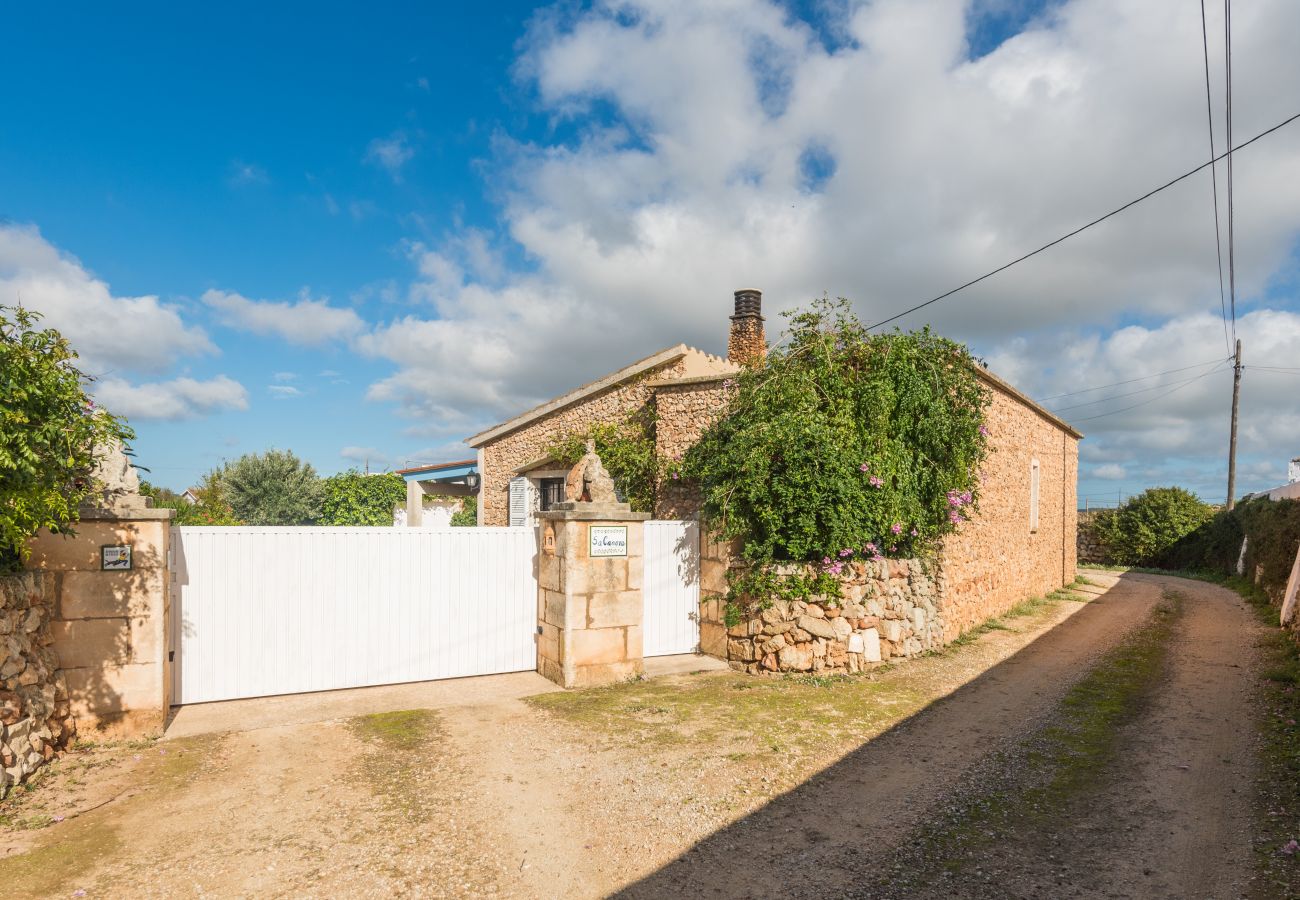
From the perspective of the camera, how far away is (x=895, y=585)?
370 inches

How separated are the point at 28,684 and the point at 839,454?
7941 mm

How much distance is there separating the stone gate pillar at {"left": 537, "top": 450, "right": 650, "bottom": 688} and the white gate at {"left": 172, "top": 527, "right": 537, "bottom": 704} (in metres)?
0.54

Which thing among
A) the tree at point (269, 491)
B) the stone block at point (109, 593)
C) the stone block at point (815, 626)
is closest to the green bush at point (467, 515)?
the tree at point (269, 491)

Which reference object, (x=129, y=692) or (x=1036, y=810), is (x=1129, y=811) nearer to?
(x=1036, y=810)

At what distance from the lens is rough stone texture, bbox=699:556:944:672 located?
8.74 metres

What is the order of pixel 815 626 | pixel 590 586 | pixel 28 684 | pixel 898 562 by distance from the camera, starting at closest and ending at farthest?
pixel 28 684
pixel 590 586
pixel 815 626
pixel 898 562

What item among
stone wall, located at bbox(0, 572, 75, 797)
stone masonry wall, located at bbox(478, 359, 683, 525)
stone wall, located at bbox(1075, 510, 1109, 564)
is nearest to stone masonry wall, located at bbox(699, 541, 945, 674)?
stone masonry wall, located at bbox(478, 359, 683, 525)

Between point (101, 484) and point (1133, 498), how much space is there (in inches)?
1276

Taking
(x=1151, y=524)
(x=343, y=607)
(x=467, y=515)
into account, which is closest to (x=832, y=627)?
(x=343, y=607)

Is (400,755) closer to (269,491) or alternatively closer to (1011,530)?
(1011,530)

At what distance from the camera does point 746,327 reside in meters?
15.1

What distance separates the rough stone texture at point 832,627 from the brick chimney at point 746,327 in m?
6.37

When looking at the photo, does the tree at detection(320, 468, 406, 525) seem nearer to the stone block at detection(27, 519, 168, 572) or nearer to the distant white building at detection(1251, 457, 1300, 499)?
the stone block at detection(27, 519, 168, 572)

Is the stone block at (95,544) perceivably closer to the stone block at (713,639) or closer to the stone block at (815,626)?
the stone block at (713,639)
